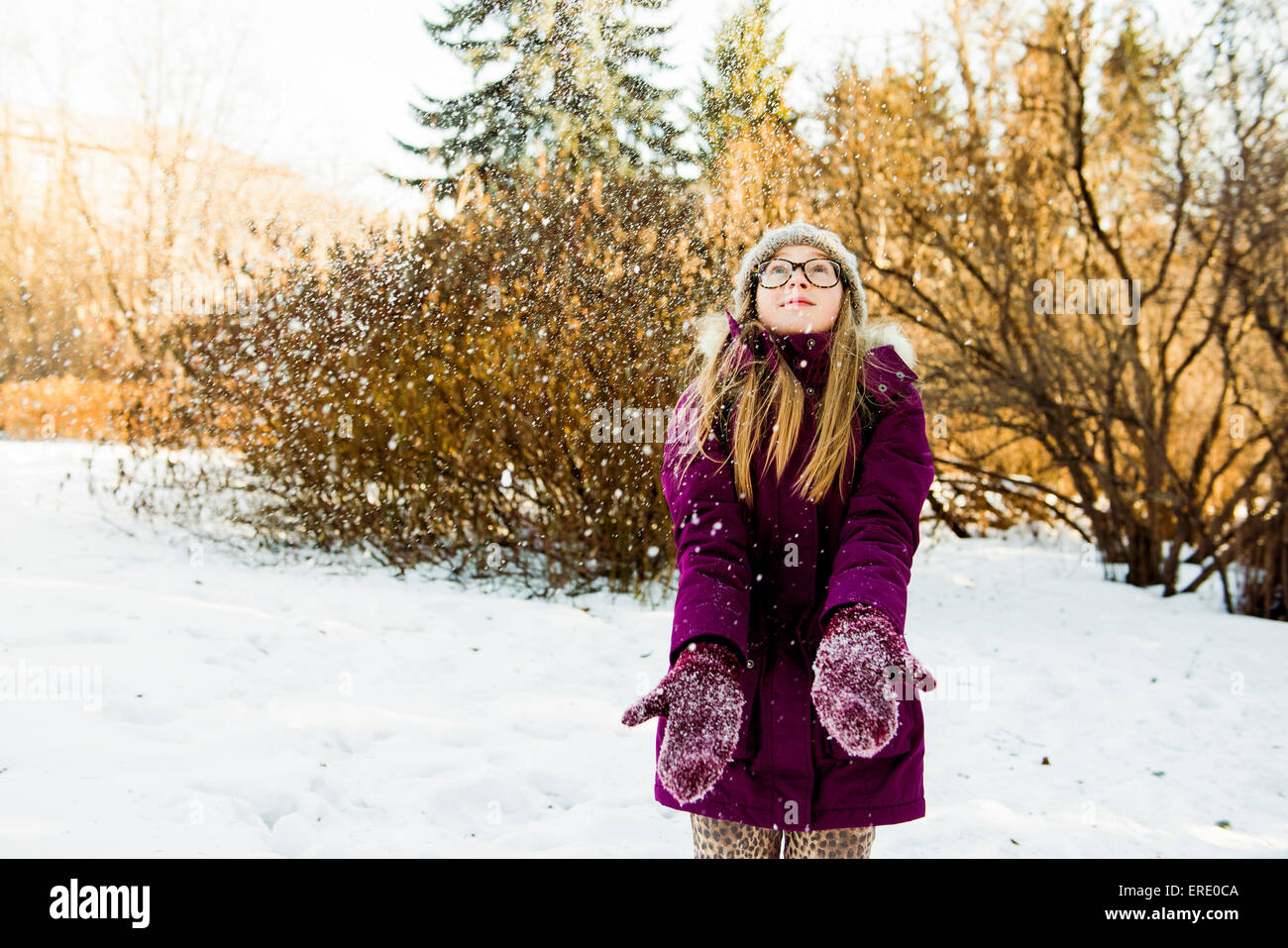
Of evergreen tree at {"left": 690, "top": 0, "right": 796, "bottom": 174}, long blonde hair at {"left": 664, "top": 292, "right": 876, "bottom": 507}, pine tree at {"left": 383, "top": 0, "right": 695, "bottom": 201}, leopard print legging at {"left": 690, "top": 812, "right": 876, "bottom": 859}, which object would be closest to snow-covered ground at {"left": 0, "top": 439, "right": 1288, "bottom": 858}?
leopard print legging at {"left": 690, "top": 812, "right": 876, "bottom": 859}

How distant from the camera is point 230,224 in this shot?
480 inches

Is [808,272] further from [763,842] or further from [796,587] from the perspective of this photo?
[763,842]

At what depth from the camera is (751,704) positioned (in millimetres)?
1393

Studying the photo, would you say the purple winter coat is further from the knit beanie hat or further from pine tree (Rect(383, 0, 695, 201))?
pine tree (Rect(383, 0, 695, 201))

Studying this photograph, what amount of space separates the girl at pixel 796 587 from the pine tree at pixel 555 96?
5106 millimetres

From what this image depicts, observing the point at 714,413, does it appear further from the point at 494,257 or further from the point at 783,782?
the point at 494,257

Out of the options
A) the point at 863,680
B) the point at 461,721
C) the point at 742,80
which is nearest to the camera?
the point at 863,680

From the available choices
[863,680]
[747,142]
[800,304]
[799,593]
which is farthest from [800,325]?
[747,142]

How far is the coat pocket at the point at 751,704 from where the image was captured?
1372 millimetres

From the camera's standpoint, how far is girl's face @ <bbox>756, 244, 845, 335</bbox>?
1588mm

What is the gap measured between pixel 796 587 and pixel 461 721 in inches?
109
